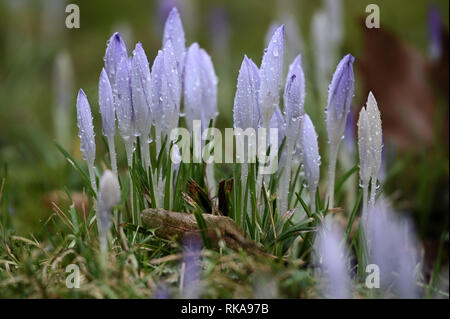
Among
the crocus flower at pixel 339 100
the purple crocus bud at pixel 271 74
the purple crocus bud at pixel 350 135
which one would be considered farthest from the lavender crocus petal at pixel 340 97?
the purple crocus bud at pixel 350 135

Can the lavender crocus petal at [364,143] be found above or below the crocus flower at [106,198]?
above

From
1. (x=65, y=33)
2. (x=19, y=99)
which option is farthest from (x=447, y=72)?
(x=65, y=33)

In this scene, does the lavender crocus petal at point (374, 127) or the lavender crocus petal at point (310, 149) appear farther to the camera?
the lavender crocus petal at point (310, 149)

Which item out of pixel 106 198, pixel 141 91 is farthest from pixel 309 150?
pixel 106 198

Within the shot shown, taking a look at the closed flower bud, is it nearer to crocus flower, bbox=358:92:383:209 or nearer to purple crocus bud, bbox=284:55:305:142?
crocus flower, bbox=358:92:383:209

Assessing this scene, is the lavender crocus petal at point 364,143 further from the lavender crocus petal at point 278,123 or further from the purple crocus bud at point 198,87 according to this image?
the purple crocus bud at point 198,87

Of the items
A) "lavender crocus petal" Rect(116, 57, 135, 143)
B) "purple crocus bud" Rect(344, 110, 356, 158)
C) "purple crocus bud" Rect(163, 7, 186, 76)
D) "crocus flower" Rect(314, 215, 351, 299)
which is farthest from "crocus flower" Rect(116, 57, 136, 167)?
"purple crocus bud" Rect(344, 110, 356, 158)
